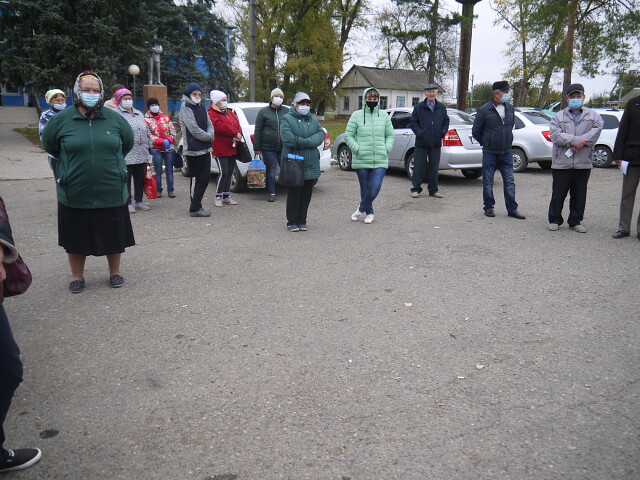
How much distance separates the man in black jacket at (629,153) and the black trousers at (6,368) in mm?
7024

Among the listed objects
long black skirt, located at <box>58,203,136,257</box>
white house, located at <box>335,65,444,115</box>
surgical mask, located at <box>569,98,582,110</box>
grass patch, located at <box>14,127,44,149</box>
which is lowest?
long black skirt, located at <box>58,203,136,257</box>

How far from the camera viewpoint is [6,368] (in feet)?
8.38

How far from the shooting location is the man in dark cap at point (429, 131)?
10.2 meters

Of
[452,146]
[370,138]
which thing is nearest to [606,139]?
[452,146]

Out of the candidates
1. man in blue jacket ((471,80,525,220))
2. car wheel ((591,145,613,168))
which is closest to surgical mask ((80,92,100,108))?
man in blue jacket ((471,80,525,220))

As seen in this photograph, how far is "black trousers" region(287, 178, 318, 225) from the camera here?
7645 millimetres

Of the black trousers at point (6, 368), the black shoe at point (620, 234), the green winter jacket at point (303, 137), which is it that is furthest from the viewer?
the green winter jacket at point (303, 137)

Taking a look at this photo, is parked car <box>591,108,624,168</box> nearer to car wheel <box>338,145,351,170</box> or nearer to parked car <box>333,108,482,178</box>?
parked car <box>333,108,482,178</box>

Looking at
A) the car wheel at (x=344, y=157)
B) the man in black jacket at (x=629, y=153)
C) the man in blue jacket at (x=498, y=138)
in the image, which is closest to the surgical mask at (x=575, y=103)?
the man in black jacket at (x=629, y=153)

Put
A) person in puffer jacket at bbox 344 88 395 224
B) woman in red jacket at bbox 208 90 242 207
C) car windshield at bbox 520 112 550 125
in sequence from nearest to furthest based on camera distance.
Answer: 1. person in puffer jacket at bbox 344 88 395 224
2. woman in red jacket at bbox 208 90 242 207
3. car windshield at bbox 520 112 550 125

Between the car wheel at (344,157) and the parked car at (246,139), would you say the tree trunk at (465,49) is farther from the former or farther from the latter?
the parked car at (246,139)

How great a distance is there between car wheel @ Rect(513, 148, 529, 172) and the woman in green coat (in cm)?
845

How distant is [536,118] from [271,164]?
8.21 metres

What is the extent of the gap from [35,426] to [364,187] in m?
5.93
